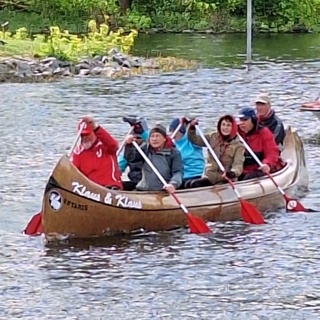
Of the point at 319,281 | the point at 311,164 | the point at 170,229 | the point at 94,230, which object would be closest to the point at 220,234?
the point at 170,229

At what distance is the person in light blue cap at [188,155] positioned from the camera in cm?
1290

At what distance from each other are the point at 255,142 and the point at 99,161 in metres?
2.27

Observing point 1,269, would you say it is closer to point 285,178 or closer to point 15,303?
point 15,303

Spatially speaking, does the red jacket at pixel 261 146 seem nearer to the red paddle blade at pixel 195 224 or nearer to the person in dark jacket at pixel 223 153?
the person in dark jacket at pixel 223 153

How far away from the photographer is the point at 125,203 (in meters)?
11.4

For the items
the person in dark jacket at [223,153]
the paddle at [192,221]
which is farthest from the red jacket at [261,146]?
the paddle at [192,221]

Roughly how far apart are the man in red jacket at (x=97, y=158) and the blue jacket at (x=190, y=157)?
1277mm

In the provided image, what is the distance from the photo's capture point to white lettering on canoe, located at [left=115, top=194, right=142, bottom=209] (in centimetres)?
1138

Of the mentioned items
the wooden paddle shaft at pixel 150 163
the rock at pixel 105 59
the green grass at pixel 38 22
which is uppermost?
the wooden paddle shaft at pixel 150 163

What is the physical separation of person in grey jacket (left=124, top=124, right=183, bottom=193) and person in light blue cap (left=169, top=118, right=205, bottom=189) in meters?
0.62

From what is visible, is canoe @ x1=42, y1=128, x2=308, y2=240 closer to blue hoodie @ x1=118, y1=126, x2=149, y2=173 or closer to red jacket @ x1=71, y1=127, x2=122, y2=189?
red jacket @ x1=71, y1=127, x2=122, y2=189

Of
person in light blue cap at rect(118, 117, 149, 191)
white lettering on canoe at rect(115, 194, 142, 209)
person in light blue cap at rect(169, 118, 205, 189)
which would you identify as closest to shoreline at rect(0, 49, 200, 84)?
person in light blue cap at rect(169, 118, 205, 189)

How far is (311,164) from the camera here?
1627 cm

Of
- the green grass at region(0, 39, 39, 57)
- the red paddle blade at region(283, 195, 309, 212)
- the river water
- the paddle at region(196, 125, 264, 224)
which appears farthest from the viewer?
the green grass at region(0, 39, 39, 57)
